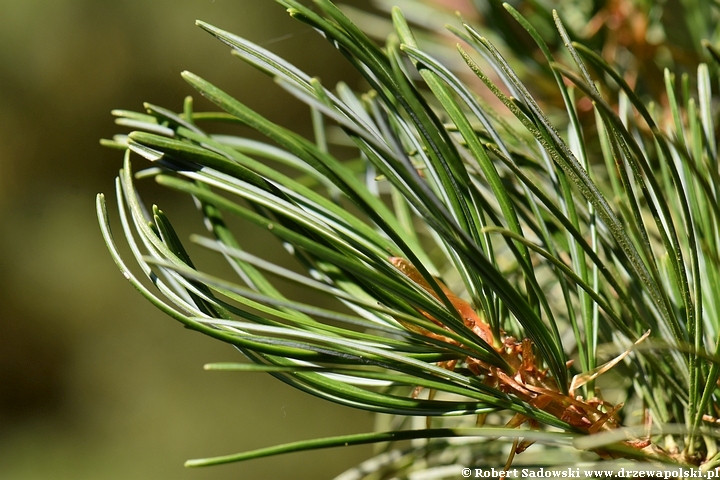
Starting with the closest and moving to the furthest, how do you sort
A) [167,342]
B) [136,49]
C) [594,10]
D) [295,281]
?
[295,281] < [594,10] < [136,49] < [167,342]

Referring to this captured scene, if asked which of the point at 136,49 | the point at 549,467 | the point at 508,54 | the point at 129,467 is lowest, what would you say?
the point at 129,467

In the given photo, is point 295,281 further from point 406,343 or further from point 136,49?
point 136,49

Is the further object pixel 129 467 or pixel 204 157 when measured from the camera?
pixel 129 467

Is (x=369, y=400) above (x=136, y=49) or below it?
below

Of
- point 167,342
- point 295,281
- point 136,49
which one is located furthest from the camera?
point 167,342

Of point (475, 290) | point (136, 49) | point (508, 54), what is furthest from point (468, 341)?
point (136, 49)

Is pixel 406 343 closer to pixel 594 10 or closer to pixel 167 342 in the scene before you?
pixel 594 10
